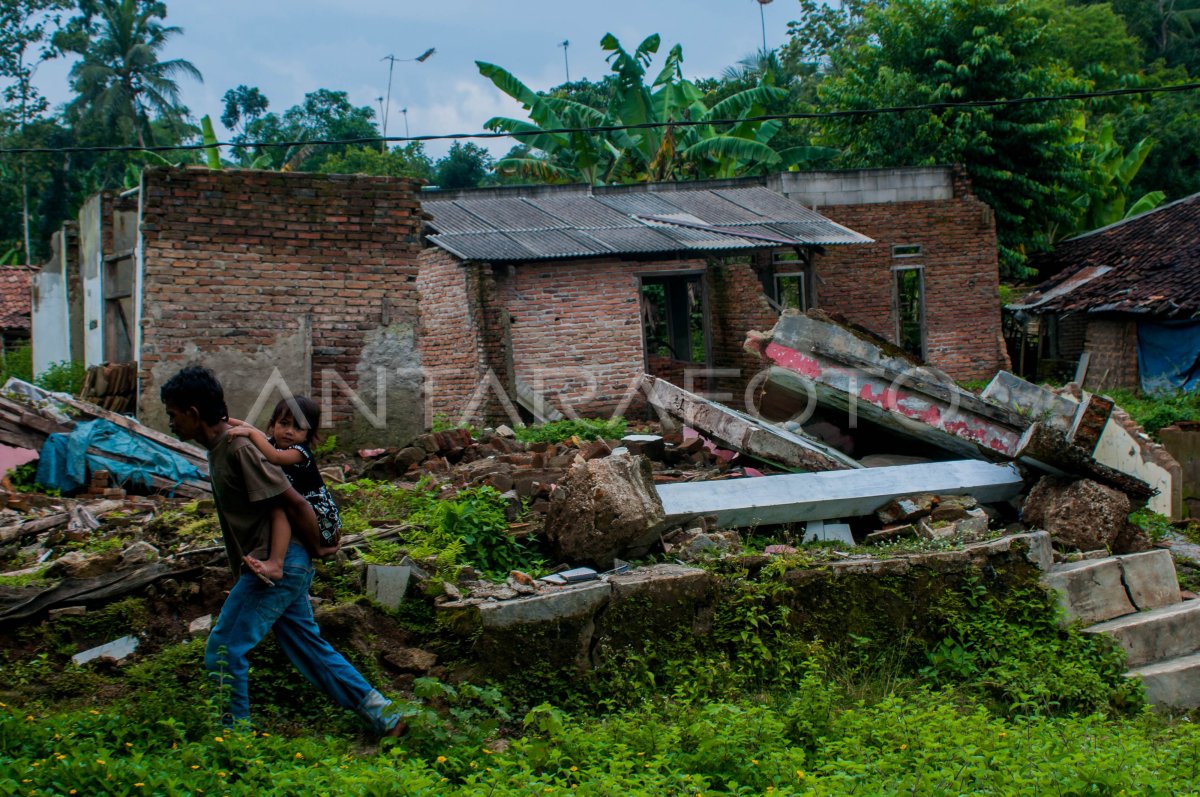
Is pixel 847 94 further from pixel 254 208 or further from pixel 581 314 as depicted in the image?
pixel 254 208

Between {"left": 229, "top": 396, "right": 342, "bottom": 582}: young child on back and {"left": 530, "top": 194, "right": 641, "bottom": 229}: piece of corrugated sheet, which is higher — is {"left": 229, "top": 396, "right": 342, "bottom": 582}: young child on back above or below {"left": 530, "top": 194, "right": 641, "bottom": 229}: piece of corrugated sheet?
below

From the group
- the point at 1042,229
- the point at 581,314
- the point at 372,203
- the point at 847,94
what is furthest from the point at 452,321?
the point at 1042,229

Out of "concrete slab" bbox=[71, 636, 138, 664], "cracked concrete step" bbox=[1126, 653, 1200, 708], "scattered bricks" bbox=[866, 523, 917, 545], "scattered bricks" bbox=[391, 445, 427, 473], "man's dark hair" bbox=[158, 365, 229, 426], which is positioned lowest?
"cracked concrete step" bbox=[1126, 653, 1200, 708]

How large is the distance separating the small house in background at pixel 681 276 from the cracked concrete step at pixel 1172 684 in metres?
6.34

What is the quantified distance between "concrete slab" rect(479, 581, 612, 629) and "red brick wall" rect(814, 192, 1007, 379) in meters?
13.6

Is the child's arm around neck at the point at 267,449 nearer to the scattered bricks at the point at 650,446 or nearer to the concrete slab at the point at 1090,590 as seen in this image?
the concrete slab at the point at 1090,590

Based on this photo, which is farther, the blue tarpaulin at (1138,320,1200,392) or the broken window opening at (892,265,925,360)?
the broken window opening at (892,265,925,360)

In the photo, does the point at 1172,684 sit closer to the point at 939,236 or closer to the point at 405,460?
the point at 405,460

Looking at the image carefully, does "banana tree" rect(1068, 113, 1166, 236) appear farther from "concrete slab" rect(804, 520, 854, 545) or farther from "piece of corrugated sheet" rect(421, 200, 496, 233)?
"concrete slab" rect(804, 520, 854, 545)

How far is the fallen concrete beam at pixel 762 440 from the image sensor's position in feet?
27.9

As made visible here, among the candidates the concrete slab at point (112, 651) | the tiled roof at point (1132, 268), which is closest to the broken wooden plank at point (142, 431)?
the concrete slab at point (112, 651)

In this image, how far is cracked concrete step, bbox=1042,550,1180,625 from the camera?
6.75 metres

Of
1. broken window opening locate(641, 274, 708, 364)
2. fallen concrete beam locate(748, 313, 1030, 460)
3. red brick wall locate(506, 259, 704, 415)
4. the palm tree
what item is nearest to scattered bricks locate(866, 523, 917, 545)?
fallen concrete beam locate(748, 313, 1030, 460)

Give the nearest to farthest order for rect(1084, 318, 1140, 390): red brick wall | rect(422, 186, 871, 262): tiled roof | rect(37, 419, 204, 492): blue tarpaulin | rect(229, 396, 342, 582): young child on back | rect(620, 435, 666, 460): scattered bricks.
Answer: rect(229, 396, 342, 582): young child on back
rect(37, 419, 204, 492): blue tarpaulin
rect(620, 435, 666, 460): scattered bricks
rect(422, 186, 871, 262): tiled roof
rect(1084, 318, 1140, 390): red brick wall
